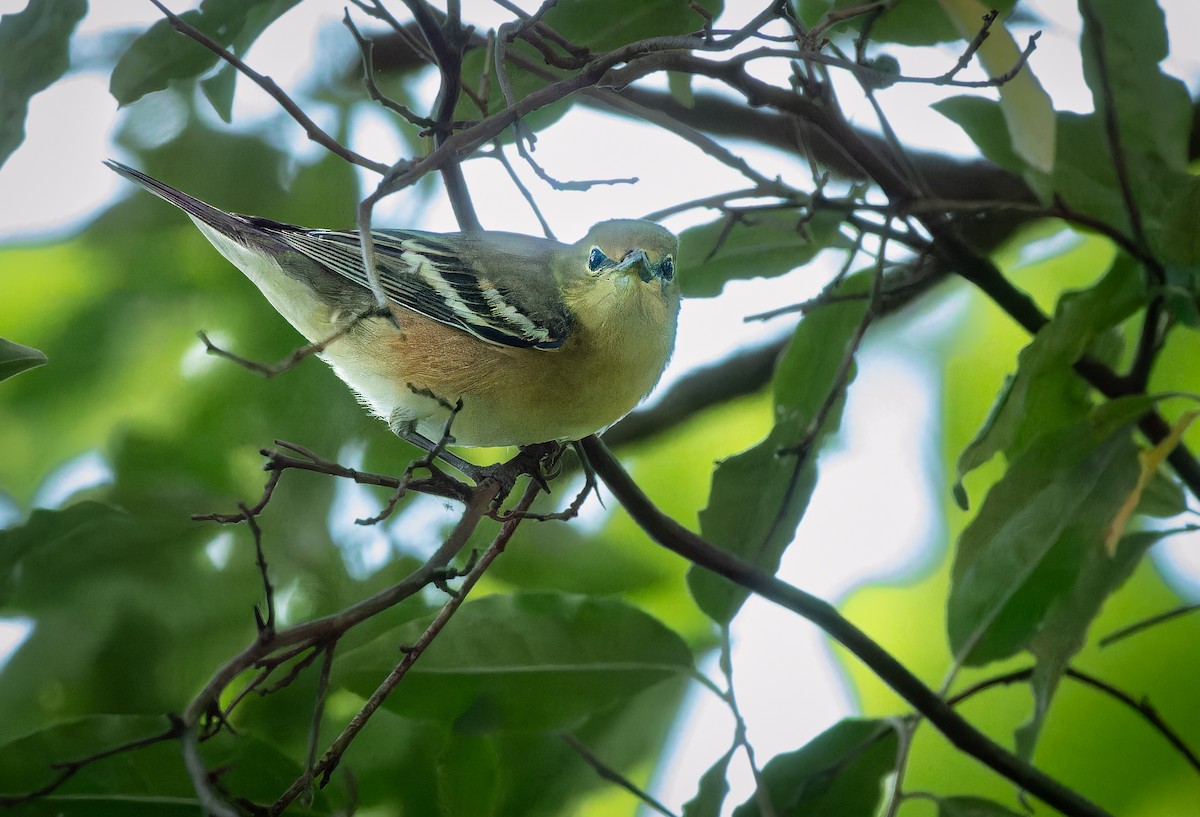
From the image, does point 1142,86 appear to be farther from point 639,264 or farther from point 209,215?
point 209,215

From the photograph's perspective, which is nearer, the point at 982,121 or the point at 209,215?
the point at 982,121

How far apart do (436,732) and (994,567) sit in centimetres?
97

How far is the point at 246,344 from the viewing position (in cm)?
214

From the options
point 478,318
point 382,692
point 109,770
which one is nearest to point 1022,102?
point 478,318

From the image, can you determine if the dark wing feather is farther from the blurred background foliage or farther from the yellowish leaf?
the yellowish leaf

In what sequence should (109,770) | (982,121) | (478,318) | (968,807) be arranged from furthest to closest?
(478,318)
(982,121)
(968,807)
(109,770)

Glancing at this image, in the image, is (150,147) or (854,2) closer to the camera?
(854,2)

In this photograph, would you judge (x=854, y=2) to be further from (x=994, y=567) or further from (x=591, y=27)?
(x=994, y=567)

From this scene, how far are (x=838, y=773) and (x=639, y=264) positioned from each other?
40.8 inches

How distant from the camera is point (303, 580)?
1911 millimetres

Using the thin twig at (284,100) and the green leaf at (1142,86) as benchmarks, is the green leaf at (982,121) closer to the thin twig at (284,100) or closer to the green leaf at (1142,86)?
the green leaf at (1142,86)

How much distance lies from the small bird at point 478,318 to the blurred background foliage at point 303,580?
0.08m

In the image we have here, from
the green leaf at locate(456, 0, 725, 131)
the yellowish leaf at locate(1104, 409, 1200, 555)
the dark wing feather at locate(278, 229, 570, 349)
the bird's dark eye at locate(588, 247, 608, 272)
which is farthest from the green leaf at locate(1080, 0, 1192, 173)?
the dark wing feather at locate(278, 229, 570, 349)

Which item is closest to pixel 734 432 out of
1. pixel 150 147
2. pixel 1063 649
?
pixel 1063 649
